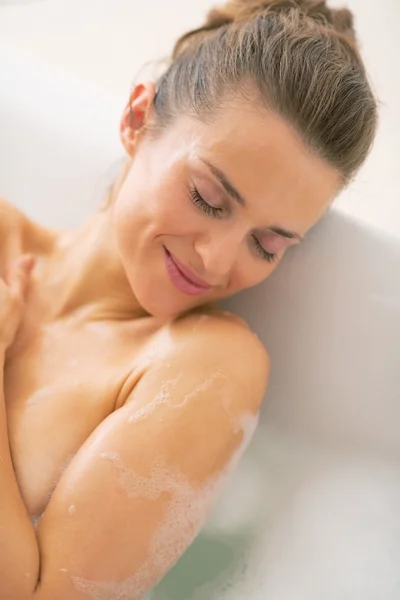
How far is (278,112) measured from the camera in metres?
0.74

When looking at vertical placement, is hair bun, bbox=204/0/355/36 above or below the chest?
above

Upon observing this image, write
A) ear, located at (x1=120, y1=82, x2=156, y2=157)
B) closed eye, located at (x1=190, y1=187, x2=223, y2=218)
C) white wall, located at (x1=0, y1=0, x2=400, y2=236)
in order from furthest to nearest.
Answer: white wall, located at (x1=0, y1=0, x2=400, y2=236)
ear, located at (x1=120, y1=82, x2=156, y2=157)
closed eye, located at (x1=190, y1=187, x2=223, y2=218)

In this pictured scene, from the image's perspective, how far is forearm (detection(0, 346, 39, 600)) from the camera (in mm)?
663

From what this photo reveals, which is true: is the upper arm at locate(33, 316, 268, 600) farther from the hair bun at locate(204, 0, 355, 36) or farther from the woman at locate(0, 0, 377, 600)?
the hair bun at locate(204, 0, 355, 36)

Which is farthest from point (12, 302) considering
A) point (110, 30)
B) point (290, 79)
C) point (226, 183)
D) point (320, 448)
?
point (110, 30)

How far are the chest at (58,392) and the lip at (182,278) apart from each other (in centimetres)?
12

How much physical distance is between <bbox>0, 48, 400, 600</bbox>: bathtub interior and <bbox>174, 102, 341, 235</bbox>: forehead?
0.30 m

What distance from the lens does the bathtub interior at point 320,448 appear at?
966 millimetres

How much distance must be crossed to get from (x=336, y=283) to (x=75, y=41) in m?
1.12

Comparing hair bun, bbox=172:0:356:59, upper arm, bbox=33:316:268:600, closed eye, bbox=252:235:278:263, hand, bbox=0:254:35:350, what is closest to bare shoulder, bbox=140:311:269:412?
upper arm, bbox=33:316:268:600

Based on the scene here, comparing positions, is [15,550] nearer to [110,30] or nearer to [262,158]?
[262,158]

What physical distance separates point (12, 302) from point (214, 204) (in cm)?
32

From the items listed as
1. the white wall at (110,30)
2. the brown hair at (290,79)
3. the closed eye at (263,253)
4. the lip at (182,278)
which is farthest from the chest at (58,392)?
the white wall at (110,30)

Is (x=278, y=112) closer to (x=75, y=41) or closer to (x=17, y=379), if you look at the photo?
(x=17, y=379)
